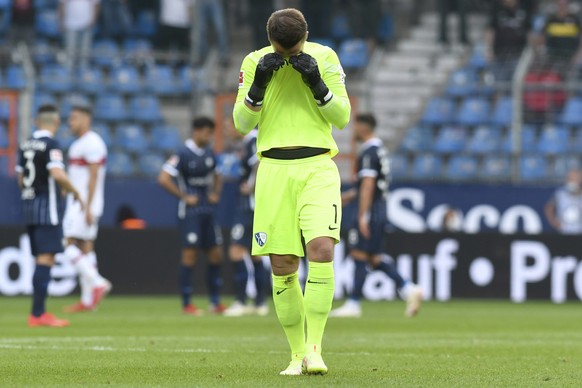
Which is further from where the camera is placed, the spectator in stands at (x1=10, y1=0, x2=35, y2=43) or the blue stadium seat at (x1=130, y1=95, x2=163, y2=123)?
the spectator in stands at (x1=10, y1=0, x2=35, y2=43)

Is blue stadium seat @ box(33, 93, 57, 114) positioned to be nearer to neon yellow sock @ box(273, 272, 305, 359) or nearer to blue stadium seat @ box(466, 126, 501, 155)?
blue stadium seat @ box(466, 126, 501, 155)

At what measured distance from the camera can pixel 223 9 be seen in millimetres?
23750

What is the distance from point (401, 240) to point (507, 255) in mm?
1513

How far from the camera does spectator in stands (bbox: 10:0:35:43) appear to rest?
22.1 meters

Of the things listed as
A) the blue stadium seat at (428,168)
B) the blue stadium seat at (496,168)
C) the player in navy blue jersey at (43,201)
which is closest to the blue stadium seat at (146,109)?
the blue stadium seat at (428,168)

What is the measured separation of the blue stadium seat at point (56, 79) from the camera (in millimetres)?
20141

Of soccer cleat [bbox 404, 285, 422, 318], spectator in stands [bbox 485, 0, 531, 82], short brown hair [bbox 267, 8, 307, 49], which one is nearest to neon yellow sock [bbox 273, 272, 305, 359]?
short brown hair [bbox 267, 8, 307, 49]

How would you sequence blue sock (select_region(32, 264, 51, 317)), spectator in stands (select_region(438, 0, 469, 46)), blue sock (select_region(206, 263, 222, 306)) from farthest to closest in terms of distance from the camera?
spectator in stands (select_region(438, 0, 469, 46)), blue sock (select_region(206, 263, 222, 306)), blue sock (select_region(32, 264, 51, 317))

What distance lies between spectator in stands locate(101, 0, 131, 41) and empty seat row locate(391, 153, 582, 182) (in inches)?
235

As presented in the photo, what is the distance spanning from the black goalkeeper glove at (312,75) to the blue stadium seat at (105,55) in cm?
1334

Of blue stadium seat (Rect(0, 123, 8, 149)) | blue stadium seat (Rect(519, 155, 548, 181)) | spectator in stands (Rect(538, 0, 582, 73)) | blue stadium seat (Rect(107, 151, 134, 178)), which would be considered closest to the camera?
blue stadium seat (Rect(0, 123, 8, 149))

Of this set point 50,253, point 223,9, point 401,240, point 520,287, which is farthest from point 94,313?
point 223,9

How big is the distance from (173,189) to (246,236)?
3.35 feet

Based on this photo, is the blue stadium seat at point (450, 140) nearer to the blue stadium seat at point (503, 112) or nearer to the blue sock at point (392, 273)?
the blue stadium seat at point (503, 112)
